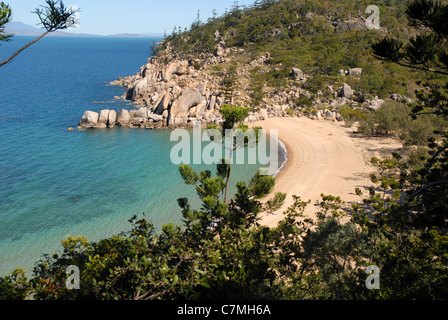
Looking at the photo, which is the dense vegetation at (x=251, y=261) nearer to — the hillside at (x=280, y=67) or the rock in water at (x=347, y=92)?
the hillside at (x=280, y=67)

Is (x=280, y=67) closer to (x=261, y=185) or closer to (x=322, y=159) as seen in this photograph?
(x=322, y=159)

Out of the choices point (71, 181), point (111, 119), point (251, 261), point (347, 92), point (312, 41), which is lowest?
point (71, 181)

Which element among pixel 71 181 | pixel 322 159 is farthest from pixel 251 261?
pixel 322 159

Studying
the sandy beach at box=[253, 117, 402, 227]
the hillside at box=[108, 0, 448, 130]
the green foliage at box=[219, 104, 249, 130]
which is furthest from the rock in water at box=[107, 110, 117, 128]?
the green foliage at box=[219, 104, 249, 130]

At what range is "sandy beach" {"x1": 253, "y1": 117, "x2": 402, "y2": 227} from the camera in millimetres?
19312

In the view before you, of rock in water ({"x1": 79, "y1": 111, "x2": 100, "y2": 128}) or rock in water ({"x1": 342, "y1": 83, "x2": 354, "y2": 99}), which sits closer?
rock in water ({"x1": 79, "y1": 111, "x2": 100, "y2": 128})

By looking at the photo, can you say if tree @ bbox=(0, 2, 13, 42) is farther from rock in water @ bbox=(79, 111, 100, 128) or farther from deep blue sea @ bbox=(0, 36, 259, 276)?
rock in water @ bbox=(79, 111, 100, 128)

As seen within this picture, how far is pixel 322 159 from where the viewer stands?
2517 centimetres

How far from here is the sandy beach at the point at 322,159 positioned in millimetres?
19312
